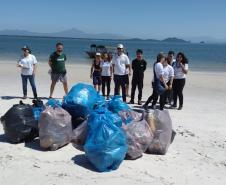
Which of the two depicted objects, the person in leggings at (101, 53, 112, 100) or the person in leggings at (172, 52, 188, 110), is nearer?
the person in leggings at (172, 52, 188, 110)

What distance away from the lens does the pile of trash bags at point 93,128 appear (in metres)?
5.49

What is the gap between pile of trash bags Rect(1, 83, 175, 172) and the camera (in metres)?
5.49

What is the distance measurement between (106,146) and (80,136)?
37.3 inches

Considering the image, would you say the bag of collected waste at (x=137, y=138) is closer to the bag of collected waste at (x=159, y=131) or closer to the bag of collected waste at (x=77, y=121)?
the bag of collected waste at (x=159, y=131)


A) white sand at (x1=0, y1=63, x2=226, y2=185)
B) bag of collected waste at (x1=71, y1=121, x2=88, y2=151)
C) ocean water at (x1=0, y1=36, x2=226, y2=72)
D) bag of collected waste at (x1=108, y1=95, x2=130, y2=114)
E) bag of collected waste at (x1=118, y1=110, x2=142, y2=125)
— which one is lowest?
ocean water at (x1=0, y1=36, x2=226, y2=72)

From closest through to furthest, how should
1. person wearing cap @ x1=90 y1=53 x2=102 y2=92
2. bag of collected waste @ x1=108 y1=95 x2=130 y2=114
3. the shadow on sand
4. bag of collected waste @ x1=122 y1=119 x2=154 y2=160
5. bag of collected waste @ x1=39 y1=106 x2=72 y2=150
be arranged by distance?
1. the shadow on sand
2. bag of collected waste @ x1=122 y1=119 x2=154 y2=160
3. bag of collected waste @ x1=39 y1=106 x2=72 y2=150
4. bag of collected waste @ x1=108 y1=95 x2=130 y2=114
5. person wearing cap @ x1=90 y1=53 x2=102 y2=92

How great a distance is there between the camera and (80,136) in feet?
20.6

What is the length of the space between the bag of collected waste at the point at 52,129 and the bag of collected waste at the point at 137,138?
0.90 meters

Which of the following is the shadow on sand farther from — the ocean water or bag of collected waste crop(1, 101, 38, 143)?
the ocean water

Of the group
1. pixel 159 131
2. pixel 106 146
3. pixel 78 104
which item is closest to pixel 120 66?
pixel 78 104

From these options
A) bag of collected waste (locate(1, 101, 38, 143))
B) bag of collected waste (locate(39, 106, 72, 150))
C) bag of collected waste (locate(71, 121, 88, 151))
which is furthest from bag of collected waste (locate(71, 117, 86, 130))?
bag of collected waste (locate(1, 101, 38, 143))

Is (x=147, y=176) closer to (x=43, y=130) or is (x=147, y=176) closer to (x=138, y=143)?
(x=138, y=143)

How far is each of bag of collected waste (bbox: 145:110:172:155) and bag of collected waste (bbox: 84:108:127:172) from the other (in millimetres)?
795

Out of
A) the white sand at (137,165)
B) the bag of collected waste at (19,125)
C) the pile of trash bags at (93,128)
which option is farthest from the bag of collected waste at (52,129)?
the bag of collected waste at (19,125)
